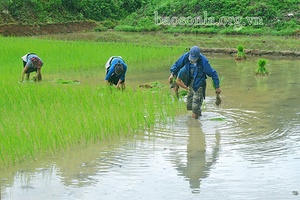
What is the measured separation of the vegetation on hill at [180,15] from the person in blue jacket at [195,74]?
13334 millimetres

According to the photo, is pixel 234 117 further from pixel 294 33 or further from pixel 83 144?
pixel 294 33

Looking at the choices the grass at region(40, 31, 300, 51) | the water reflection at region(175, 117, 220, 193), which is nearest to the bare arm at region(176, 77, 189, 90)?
the water reflection at region(175, 117, 220, 193)

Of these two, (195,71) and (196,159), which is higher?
(195,71)

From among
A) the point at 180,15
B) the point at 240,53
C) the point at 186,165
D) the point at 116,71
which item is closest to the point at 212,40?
the point at 240,53

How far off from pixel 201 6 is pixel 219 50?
8.20 meters

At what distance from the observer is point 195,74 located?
6.86m

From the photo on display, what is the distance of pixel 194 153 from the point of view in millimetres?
5598

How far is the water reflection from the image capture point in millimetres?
4818

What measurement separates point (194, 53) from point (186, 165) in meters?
1.85

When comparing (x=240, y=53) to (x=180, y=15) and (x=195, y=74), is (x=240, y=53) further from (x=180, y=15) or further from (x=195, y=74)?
(x=180, y=15)

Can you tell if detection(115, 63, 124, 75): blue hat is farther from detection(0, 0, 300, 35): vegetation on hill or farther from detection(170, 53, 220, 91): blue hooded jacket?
detection(0, 0, 300, 35): vegetation on hill

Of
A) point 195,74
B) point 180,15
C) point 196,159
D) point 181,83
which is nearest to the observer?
point 196,159

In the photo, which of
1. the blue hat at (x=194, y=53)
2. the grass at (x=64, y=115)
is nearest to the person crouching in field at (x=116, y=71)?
the grass at (x=64, y=115)

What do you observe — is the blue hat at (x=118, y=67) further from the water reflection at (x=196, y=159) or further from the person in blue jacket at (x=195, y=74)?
the water reflection at (x=196, y=159)
